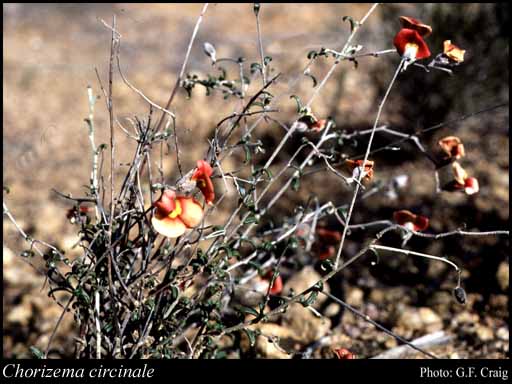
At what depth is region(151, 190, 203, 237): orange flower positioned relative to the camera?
1405mm

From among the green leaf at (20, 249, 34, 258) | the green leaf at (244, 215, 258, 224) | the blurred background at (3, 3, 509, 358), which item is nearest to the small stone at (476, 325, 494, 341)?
the blurred background at (3, 3, 509, 358)

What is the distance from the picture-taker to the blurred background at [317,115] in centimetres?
255

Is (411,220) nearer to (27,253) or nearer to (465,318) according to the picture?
(465,318)

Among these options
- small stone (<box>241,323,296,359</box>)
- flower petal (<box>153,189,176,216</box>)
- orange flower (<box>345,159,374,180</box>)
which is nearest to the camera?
flower petal (<box>153,189,176,216</box>)

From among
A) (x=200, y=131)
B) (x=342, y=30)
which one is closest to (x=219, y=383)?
(x=200, y=131)

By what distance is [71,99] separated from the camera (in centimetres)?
480

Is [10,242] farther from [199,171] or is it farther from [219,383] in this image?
[199,171]

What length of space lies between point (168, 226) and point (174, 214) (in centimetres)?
3

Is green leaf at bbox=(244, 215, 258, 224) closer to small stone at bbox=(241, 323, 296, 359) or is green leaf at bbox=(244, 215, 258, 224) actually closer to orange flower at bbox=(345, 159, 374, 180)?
orange flower at bbox=(345, 159, 374, 180)

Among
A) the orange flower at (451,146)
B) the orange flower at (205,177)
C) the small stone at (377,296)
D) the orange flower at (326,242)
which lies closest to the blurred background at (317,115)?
the small stone at (377,296)

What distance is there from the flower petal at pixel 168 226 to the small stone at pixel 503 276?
1.58 meters

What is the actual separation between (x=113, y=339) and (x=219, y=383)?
32 cm

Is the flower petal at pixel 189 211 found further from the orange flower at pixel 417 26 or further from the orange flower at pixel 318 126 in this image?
the orange flower at pixel 417 26

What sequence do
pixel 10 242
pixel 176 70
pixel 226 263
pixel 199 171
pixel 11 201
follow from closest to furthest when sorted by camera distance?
pixel 199 171, pixel 226 263, pixel 10 242, pixel 11 201, pixel 176 70
